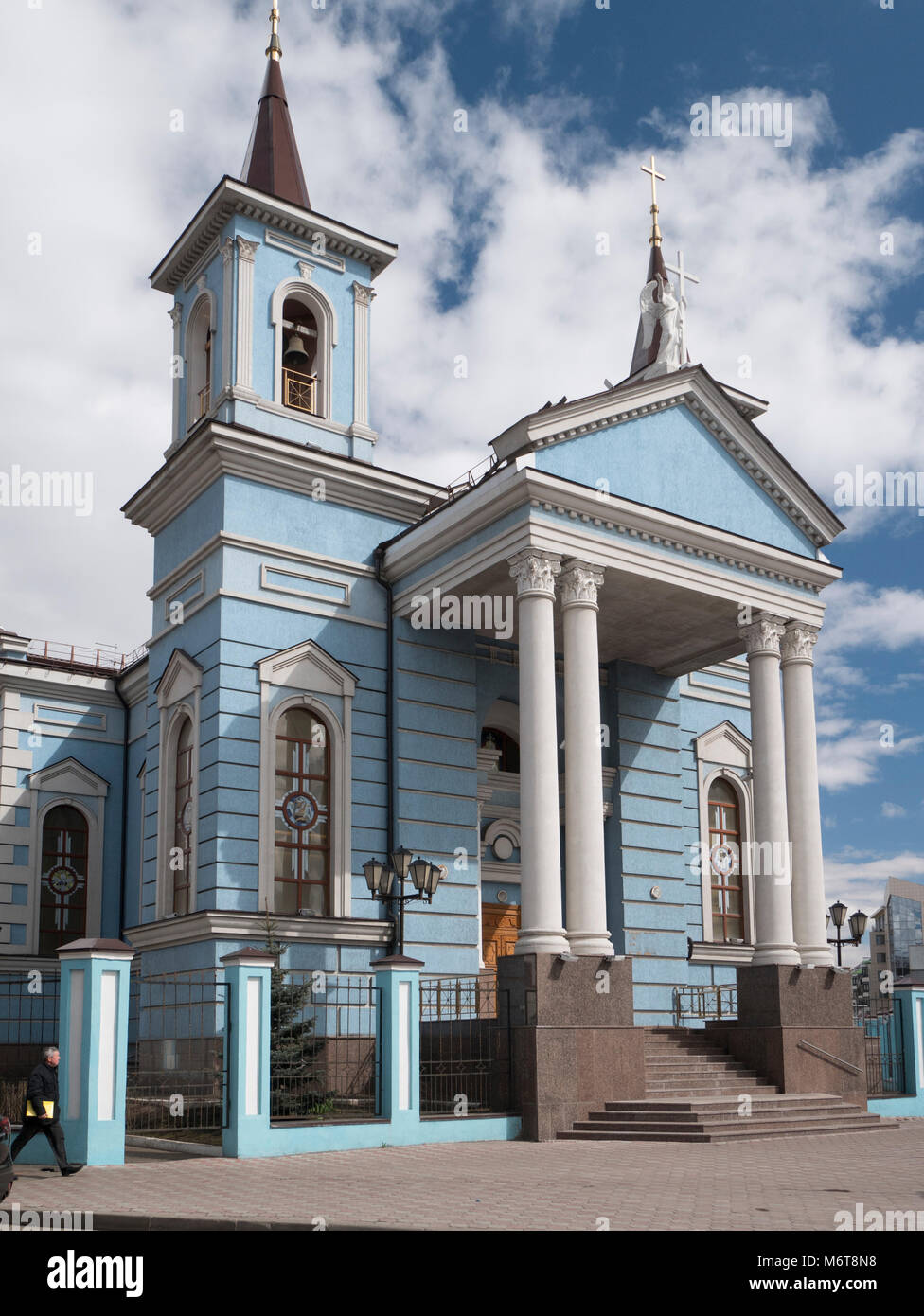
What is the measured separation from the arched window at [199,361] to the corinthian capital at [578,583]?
715 cm

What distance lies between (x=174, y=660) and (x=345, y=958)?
16.2ft

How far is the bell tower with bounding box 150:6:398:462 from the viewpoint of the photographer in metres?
20.0

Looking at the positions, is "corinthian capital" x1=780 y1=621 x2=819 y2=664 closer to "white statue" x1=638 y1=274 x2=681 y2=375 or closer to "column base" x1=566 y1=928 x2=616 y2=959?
"white statue" x1=638 y1=274 x2=681 y2=375

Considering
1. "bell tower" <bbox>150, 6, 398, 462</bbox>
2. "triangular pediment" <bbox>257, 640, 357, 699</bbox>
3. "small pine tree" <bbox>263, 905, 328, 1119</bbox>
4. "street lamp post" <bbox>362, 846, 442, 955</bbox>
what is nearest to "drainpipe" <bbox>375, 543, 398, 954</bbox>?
"triangular pediment" <bbox>257, 640, 357, 699</bbox>

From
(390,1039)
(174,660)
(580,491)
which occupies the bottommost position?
(390,1039)

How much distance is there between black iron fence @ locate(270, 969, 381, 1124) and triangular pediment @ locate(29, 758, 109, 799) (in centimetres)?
889

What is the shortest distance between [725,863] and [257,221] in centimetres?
1316

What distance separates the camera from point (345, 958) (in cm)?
1814

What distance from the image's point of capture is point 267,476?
18969 mm

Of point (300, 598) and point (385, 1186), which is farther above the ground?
point (300, 598)

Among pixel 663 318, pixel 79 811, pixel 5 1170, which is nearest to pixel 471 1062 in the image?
pixel 5 1170
